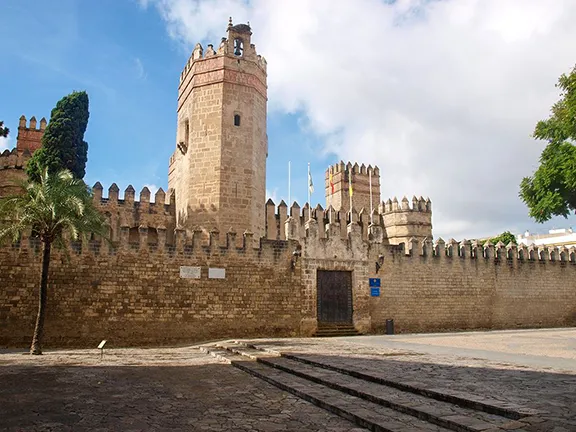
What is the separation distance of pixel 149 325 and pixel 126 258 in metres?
2.41

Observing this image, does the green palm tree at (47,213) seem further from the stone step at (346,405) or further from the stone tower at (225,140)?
the stone tower at (225,140)

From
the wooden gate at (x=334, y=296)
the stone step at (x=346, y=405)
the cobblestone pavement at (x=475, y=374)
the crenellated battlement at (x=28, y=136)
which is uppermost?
the crenellated battlement at (x=28, y=136)

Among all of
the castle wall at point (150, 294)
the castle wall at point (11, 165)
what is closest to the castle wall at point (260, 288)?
the castle wall at point (150, 294)

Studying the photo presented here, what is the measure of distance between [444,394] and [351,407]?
1177mm

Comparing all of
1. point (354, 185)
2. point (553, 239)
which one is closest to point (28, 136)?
point (354, 185)

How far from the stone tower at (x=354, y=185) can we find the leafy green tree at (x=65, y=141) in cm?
2089

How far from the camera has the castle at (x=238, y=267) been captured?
623 inches

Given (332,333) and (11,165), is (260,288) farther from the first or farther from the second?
(11,165)

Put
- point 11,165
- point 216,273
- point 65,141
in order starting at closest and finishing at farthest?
point 216,273
point 65,141
point 11,165

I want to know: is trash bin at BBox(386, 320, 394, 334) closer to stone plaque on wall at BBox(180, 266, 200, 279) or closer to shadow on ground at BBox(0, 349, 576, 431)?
stone plaque on wall at BBox(180, 266, 200, 279)

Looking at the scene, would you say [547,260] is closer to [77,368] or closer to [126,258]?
[126,258]

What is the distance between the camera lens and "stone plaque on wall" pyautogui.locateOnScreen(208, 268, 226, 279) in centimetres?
1720

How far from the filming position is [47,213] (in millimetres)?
13688

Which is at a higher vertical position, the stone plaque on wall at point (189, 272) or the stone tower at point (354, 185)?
the stone tower at point (354, 185)
